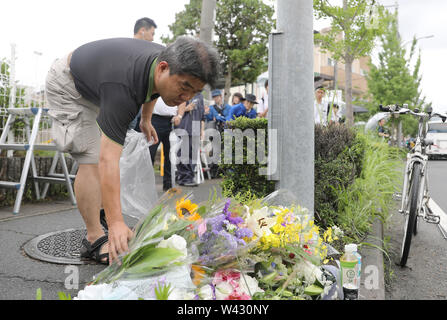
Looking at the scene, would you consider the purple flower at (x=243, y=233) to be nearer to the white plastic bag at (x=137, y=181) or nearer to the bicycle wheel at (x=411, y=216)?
the white plastic bag at (x=137, y=181)

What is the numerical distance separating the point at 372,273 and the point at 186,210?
1430mm

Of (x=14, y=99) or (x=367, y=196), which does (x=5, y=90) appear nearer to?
(x=14, y=99)

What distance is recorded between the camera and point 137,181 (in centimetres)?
349

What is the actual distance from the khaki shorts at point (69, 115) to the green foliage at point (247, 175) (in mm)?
1292

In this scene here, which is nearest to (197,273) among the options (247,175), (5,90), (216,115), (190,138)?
(247,175)

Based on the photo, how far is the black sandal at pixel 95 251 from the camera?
271 centimetres

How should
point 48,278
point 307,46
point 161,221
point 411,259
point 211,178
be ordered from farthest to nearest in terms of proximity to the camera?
point 211,178 < point 411,259 < point 307,46 < point 48,278 < point 161,221

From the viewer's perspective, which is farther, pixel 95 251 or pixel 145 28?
pixel 145 28

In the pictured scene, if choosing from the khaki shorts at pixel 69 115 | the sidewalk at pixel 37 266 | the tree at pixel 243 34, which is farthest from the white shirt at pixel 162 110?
the tree at pixel 243 34

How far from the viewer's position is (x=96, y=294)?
159 cm

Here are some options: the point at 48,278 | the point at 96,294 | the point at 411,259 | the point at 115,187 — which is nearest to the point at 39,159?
the point at 48,278
